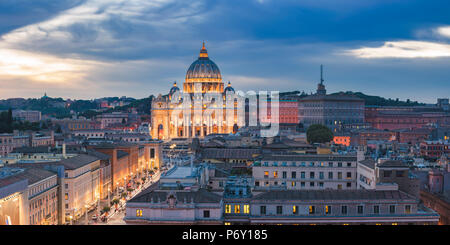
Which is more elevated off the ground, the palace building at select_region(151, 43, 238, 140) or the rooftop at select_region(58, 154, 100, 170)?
the palace building at select_region(151, 43, 238, 140)

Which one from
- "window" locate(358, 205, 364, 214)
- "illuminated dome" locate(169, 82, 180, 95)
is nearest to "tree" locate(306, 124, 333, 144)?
"illuminated dome" locate(169, 82, 180, 95)

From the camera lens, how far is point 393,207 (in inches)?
1095

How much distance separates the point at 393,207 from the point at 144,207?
40.1 feet

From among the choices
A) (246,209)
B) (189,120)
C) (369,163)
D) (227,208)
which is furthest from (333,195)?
(189,120)

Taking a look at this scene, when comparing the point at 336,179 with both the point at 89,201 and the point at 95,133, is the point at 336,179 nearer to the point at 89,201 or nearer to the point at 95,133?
the point at 89,201

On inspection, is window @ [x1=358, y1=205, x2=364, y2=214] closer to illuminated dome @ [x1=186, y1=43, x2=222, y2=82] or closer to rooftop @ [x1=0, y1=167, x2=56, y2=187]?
rooftop @ [x1=0, y1=167, x2=56, y2=187]

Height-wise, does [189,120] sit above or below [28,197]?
above

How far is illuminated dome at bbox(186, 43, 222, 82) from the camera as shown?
16225cm

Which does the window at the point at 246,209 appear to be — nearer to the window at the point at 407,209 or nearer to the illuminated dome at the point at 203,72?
the window at the point at 407,209

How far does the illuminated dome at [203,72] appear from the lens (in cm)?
16225

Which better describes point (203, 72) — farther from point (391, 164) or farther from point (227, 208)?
point (227, 208)

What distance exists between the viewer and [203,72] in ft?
534

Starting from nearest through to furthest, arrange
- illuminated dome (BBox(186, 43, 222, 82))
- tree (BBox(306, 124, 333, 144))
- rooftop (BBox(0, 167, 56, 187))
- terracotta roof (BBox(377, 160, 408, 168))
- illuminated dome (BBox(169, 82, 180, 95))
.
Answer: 1. rooftop (BBox(0, 167, 56, 187))
2. terracotta roof (BBox(377, 160, 408, 168))
3. tree (BBox(306, 124, 333, 144))
4. illuminated dome (BBox(186, 43, 222, 82))
5. illuminated dome (BBox(169, 82, 180, 95))

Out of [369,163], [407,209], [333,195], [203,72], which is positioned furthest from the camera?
[203,72]
